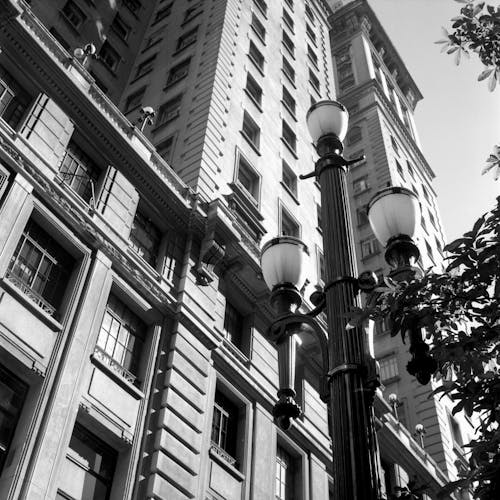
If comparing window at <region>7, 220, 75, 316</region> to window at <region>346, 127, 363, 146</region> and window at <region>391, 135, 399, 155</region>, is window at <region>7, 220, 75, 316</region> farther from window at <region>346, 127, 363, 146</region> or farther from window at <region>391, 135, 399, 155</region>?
window at <region>391, 135, 399, 155</region>

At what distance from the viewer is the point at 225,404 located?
1928 centimetres

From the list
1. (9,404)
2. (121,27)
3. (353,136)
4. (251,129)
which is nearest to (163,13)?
(121,27)

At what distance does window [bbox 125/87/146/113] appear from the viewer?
32875 mm

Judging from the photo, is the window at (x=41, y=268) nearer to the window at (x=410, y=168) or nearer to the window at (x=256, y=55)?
the window at (x=256, y=55)

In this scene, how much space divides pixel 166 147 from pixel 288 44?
1788 centimetres

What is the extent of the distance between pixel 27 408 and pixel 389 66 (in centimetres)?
6942

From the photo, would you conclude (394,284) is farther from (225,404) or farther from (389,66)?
(389,66)

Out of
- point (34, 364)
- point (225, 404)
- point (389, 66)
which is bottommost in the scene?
point (34, 364)

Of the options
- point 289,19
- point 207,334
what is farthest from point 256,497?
point 289,19

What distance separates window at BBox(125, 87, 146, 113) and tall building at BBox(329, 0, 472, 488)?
53.2ft

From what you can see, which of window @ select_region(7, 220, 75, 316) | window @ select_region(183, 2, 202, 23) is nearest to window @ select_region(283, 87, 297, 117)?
window @ select_region(183, 2, 202, 23)

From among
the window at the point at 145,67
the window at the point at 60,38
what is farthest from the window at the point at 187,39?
the window at the point at 60,38

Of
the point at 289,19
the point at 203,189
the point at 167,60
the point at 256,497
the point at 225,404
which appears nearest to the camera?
the point at 256,497

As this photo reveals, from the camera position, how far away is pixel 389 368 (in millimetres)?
37844
